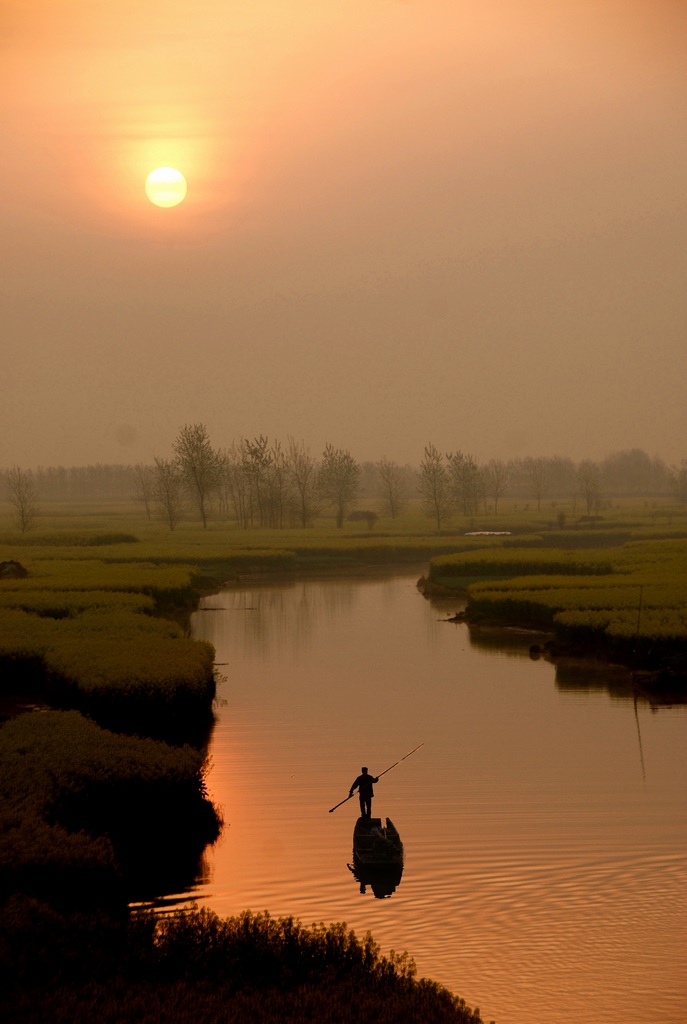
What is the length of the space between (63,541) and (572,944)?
90176 mm

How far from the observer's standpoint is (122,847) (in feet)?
56.0

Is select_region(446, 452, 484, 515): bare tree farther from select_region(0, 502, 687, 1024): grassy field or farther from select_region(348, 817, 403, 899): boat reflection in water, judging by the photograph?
select_region(348, 817, 403, 899): boat reflection in water

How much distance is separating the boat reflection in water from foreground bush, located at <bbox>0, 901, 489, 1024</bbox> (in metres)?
2.98

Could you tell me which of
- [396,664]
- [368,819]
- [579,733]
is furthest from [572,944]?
[396,664]

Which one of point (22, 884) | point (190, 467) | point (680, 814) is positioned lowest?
point (680, 814)

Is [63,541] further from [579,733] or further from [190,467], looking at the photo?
[579,733]

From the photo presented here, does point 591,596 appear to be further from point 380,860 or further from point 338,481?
point 338,481

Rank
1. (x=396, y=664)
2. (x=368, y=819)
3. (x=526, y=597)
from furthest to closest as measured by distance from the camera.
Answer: (x=526, y=597), (x=396, y=664), (x=368, y=819)

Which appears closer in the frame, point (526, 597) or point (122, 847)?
point (122, 847)

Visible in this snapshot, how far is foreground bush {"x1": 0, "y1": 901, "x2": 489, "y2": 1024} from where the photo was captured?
10.3 meters

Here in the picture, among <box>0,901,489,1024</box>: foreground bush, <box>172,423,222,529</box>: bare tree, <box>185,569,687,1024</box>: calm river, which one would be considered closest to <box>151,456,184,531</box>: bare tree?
<box>172,423,222,529</box>: bare tree

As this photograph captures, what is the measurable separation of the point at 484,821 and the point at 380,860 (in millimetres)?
3718

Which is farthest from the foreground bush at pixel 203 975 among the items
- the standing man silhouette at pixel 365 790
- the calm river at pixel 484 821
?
the standing man silhouette at pixel 365 790

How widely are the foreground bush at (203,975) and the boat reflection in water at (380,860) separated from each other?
9.79ft
